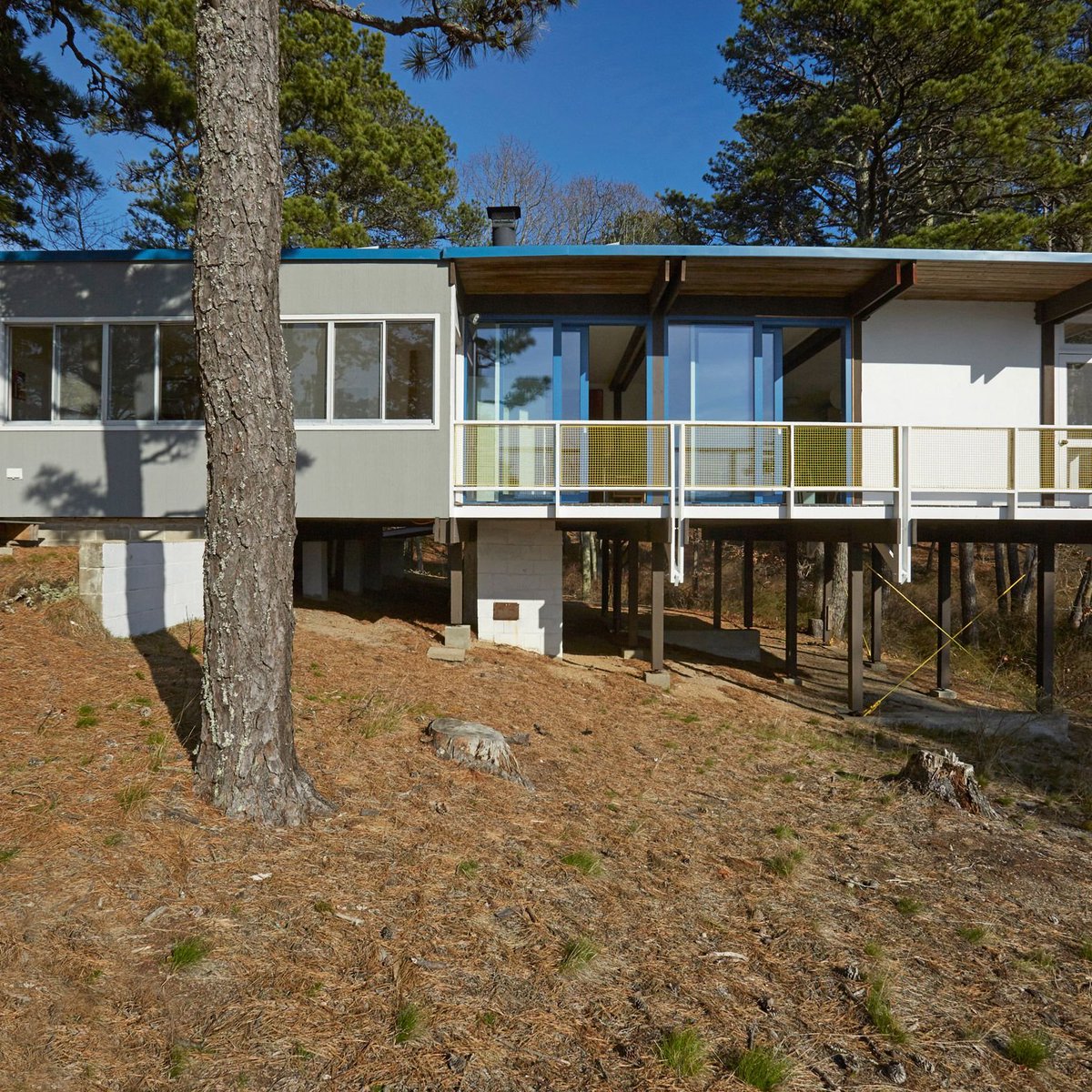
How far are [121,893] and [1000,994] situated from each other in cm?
388

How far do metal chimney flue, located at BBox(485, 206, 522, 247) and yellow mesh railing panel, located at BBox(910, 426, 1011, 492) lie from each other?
20.0 ft

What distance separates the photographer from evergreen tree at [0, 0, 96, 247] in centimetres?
974

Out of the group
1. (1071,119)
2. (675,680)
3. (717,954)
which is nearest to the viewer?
(717,954)

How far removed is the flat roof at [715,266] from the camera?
933 centimetres

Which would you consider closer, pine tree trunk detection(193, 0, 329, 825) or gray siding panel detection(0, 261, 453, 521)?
pine tree trunk detection(193, 0, 329, 825)

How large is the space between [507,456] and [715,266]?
356 cm

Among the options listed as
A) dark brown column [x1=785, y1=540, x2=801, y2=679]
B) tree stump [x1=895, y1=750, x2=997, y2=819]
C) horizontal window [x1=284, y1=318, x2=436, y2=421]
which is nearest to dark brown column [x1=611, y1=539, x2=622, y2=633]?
dark brown column [x1=785, y1=540, x2=801, y2=679]

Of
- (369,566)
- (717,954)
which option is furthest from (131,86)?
(717,954)

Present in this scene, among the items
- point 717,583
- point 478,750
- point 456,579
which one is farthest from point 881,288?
point 478,750

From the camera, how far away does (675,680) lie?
33.3ft

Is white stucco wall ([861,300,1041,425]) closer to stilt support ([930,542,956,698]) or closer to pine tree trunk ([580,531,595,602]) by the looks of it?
stilt support ([930,542,956,698])

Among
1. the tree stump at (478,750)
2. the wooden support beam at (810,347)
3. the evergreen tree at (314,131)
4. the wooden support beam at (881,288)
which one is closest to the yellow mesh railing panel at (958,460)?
the wooden support beam at (881,288)

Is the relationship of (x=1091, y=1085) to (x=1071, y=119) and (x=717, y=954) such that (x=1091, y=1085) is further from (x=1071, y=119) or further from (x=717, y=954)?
(x=1071, y=119)

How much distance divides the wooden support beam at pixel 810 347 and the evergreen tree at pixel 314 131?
897cm
